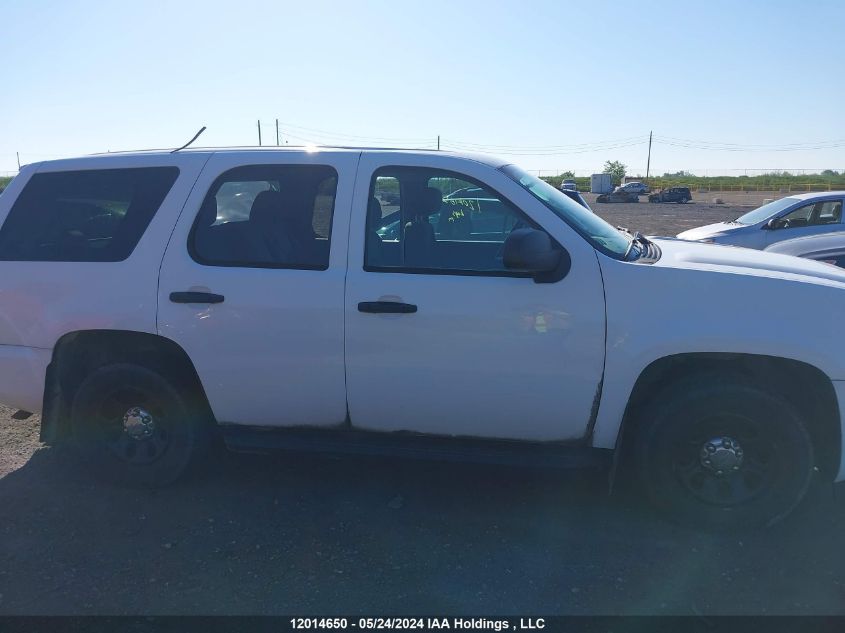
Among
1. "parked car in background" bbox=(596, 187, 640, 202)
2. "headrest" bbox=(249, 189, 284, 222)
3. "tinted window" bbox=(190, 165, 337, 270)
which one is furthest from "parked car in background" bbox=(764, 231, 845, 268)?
"parked car in background" bbox=(596, 187, 640, 202)

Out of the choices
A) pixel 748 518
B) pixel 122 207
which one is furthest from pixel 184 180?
pixel 748 518

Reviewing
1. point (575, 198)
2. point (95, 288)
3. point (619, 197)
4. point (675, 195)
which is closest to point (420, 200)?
point (95, 288)

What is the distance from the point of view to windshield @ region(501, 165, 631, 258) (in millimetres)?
3632

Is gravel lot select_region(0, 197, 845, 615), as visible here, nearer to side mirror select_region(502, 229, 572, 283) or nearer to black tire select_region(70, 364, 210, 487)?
black tire select_region(70, 364, 210, 487)

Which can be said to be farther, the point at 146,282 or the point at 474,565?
the point at 146,282

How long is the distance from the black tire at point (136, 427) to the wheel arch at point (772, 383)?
251 centimetres

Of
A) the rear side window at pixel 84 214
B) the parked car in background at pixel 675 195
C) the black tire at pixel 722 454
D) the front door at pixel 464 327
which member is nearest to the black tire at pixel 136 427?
the rear side window at pixel 84 214

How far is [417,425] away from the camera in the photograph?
375 centimetres

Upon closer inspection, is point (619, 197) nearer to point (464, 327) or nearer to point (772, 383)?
point (772, 383)

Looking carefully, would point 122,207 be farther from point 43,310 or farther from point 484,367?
point 484,367

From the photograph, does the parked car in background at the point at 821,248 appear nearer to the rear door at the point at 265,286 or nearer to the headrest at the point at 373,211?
the headrest at the point at 373,211

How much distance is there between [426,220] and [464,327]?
2.90ft

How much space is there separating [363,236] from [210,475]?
198 centimetres

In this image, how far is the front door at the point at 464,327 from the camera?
3441 millimetres
